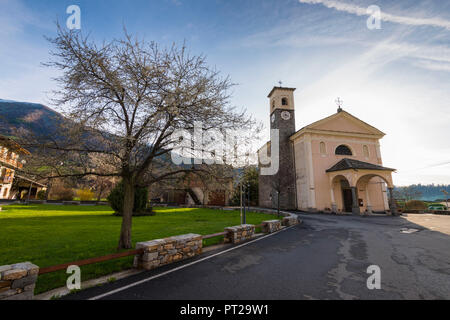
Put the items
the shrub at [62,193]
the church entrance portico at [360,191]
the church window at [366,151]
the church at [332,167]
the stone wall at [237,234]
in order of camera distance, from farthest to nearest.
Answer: the shrub at [62,193]
the church window at [366,151]
the church entrance portico at [360,191]
the church at [332,167]
the stone wall at [237,234]

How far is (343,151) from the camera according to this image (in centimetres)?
2655

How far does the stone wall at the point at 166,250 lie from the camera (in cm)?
536

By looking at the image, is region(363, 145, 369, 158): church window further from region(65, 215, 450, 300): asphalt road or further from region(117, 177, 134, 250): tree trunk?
region(117, 177, 134, 250): tree trunk

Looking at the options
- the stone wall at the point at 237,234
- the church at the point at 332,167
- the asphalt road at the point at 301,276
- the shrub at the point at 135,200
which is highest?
the church at the point at 332,167

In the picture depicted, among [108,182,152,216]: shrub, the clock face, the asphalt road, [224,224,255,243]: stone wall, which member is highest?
the clock face

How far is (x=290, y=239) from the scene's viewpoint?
937 cm

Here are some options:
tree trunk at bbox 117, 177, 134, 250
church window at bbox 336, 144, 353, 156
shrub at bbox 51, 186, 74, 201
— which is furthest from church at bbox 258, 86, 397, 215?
shrub at bbox 51, 186, 74, 201

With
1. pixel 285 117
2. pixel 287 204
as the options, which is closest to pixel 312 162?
pixel 287 204

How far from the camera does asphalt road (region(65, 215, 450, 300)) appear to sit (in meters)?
3.96

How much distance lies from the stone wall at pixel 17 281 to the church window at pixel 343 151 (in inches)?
1162

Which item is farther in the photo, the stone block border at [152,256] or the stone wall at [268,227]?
the stone wall at [268,227]

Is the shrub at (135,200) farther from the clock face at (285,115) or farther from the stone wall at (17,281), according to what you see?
the clock face at (285,115)

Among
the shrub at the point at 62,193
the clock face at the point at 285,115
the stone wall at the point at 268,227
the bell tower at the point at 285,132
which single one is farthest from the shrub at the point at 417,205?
the shrub at the point at 62,193
